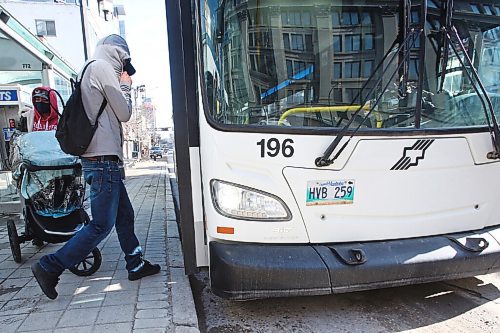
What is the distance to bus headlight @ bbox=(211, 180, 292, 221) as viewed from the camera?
2.36 m

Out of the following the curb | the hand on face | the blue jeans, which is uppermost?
the hand on face

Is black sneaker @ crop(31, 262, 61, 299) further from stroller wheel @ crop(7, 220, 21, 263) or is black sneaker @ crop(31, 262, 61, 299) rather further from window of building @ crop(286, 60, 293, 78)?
window of building @ crop(286, 60, 293, 78)

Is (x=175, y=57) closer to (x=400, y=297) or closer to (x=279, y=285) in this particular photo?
(x=279, y=285)

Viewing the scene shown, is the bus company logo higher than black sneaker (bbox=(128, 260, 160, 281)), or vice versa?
the bus company logo

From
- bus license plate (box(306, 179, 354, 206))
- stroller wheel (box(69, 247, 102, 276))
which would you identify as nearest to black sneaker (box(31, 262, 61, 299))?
stroller wheel (box(69, 247, 102, 276))

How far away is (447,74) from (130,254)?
10.0 ft

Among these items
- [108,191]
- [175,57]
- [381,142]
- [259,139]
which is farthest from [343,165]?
[108,191]

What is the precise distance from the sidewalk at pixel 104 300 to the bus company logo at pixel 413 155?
185cm

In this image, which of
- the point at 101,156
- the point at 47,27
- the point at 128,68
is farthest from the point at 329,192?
the point at 47,27

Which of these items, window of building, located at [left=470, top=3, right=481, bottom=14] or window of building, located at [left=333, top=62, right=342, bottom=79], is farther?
window of building, located at [left=470, top=3, right=481, bottom=14]

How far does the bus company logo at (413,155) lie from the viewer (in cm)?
253

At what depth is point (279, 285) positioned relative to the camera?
2.33 meters

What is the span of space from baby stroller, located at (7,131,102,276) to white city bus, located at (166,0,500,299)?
1.62 metres

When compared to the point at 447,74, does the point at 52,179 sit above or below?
below
